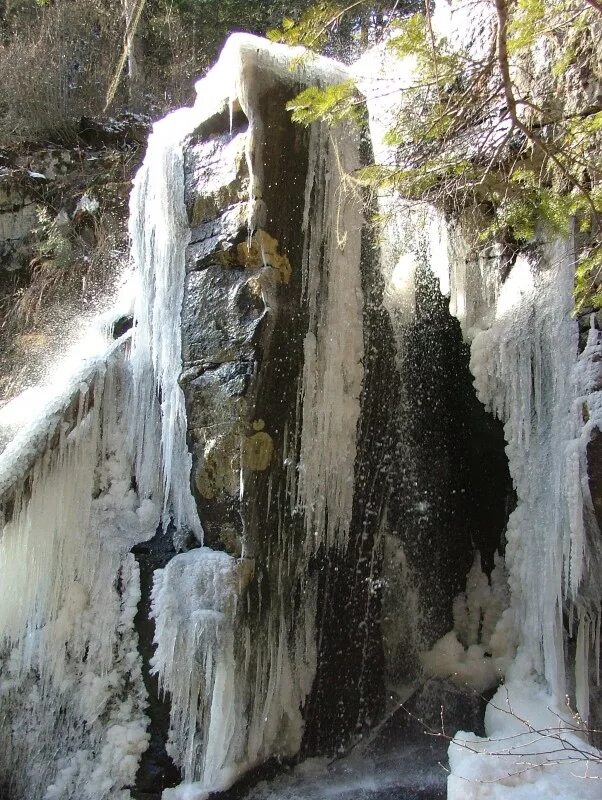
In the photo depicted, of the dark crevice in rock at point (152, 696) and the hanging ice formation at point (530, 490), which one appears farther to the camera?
the dark crevice in rock at point (152, 696)

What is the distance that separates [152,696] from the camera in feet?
15.2

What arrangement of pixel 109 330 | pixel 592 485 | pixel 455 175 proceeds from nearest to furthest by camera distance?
pixel 592 485 → pixel 455 175 → pixel 109 330

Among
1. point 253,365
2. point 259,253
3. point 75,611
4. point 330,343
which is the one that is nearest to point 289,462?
point 253,365

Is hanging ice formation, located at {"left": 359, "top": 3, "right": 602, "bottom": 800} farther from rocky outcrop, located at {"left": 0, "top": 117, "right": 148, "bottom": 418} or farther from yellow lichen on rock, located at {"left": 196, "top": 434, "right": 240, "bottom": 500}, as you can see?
rocky outcrop, located at {"left": 0, "top": 117, "right": 148, "bottom": 418}

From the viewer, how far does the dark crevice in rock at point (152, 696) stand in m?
4.31

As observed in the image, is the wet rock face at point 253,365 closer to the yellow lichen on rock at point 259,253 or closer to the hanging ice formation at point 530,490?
the yellow lichen on rock at point 259,253

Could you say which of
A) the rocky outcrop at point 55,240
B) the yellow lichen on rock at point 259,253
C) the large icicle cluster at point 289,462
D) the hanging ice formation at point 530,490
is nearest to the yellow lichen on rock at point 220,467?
the large icicle cluster at point 289,462

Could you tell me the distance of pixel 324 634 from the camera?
14.2ft

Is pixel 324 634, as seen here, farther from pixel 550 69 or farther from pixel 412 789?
pixel 550 69

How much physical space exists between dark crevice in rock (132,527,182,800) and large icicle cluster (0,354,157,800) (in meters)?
0.05

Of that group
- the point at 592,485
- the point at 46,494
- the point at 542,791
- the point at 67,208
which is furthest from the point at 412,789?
the point at 67,208

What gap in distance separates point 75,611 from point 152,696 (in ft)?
2.46

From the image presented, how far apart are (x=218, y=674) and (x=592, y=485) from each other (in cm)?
218

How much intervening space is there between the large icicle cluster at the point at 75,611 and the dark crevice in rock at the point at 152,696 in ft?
0.17
